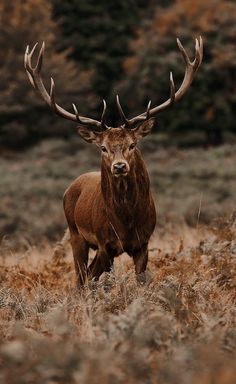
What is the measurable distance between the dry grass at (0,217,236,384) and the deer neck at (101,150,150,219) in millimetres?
642

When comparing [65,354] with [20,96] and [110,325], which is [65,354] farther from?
[20,96]

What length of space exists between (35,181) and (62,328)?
84.0ft

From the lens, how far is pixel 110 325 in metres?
3.81

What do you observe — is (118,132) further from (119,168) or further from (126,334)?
(126,334)

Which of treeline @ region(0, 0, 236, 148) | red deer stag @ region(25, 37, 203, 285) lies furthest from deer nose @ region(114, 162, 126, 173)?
treeline @ region(0, 0, 236, 148)

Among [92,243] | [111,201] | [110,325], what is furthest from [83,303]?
[92,243]

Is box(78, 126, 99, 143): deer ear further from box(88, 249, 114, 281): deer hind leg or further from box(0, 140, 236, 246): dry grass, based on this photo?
box(0, 140, 236, 246): dry grass

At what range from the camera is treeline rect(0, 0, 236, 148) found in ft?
119

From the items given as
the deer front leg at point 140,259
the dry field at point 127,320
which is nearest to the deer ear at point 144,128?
the deer front leg at point 140,259

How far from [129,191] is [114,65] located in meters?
34.1

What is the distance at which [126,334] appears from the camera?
3791mm

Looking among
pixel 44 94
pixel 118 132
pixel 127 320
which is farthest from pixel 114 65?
pixel 127 320

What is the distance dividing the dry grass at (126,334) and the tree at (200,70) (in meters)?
29.8

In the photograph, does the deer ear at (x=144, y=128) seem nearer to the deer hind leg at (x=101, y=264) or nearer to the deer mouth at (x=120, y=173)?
the deer mouth at (x=120, y=173)
